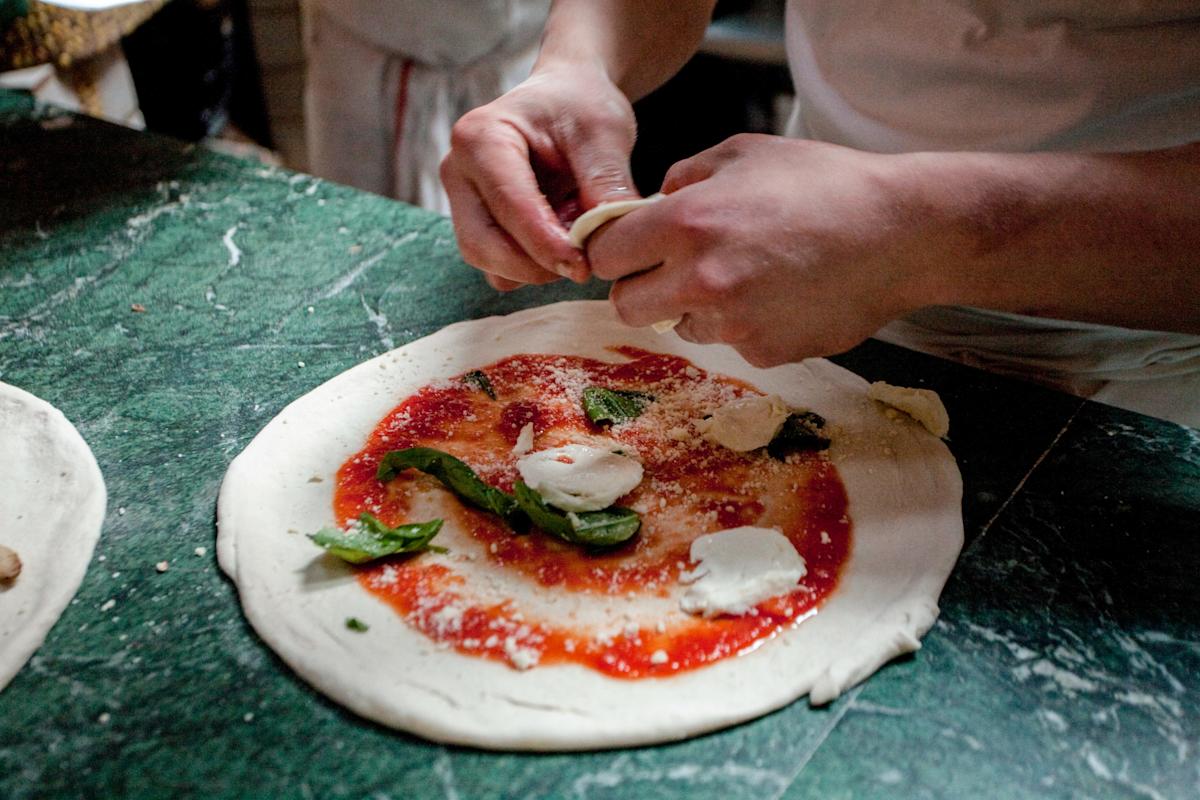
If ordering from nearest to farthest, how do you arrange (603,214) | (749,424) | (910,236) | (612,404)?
(910,236) < (603,214) < (749,424) < (612,404)

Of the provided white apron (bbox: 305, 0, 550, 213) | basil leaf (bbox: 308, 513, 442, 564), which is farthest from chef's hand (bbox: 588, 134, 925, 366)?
white apron (bbox: 305, 0, 550, 213)

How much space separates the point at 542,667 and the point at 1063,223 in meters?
1.01

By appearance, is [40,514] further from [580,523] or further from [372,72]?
[372,72]

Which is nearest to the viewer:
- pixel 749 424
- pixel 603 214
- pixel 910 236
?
pixel 910 236

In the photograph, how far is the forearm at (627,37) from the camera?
1992mm

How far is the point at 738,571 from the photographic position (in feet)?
4.57

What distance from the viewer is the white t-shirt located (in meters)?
1.59

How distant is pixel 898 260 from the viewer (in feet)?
4.51

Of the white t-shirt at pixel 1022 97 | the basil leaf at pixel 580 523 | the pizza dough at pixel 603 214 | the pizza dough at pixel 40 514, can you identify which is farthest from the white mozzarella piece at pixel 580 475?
the white t-shirt at pixel 1022 97

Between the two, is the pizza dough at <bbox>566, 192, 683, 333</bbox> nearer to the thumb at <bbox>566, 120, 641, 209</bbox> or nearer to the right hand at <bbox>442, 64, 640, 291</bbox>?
the right hand at <bbox>442, 64, 640, 291</bbox>

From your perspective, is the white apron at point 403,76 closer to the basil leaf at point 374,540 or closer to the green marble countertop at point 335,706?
the green marble countertop at point 335,706

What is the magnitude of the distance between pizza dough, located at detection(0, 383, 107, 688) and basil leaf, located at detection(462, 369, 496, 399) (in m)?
0.68

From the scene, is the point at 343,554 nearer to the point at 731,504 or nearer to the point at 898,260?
the point at 731,504

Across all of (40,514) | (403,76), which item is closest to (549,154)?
(40,514)
